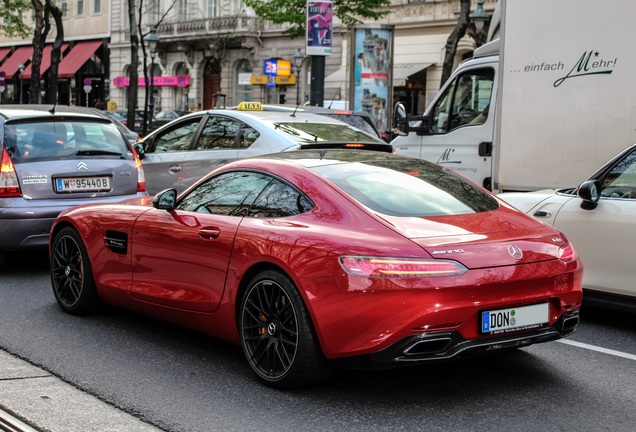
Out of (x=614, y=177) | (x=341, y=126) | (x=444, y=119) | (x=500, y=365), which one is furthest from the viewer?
(x=444, y=119)

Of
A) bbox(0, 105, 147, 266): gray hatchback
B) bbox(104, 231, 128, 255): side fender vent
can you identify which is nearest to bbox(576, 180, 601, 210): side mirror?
bbox(104, 231, 128, 255): side fender vent

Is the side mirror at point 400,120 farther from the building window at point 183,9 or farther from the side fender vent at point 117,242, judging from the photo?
the building window at point 183,9

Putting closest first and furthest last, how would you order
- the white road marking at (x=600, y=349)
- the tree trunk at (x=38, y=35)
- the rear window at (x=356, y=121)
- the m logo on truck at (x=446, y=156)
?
the white road marking at (x=600, y=349), the rear window at (x=356, y=121), the m logo on truck at (x=446, y=156), the tree trunk at (x=38, y=35)

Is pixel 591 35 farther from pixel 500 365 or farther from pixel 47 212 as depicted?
pixel 47 212

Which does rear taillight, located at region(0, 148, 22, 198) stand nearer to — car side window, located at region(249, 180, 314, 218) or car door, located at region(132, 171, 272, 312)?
car door, located at region(132, 171, 272, 312)

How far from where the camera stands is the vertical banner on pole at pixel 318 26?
729 inches

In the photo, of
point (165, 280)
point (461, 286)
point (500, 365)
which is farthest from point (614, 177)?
point (165, 280)

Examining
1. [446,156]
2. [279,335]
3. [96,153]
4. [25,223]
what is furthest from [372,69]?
[279,335]

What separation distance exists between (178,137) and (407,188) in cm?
623

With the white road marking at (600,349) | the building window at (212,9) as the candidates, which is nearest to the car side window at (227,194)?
the white road marking at (600,349)

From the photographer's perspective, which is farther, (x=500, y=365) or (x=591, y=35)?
(x=591, y=35)

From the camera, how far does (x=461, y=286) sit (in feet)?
15.1

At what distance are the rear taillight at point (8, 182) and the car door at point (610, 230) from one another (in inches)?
194

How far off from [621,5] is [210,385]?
5.91 meters
